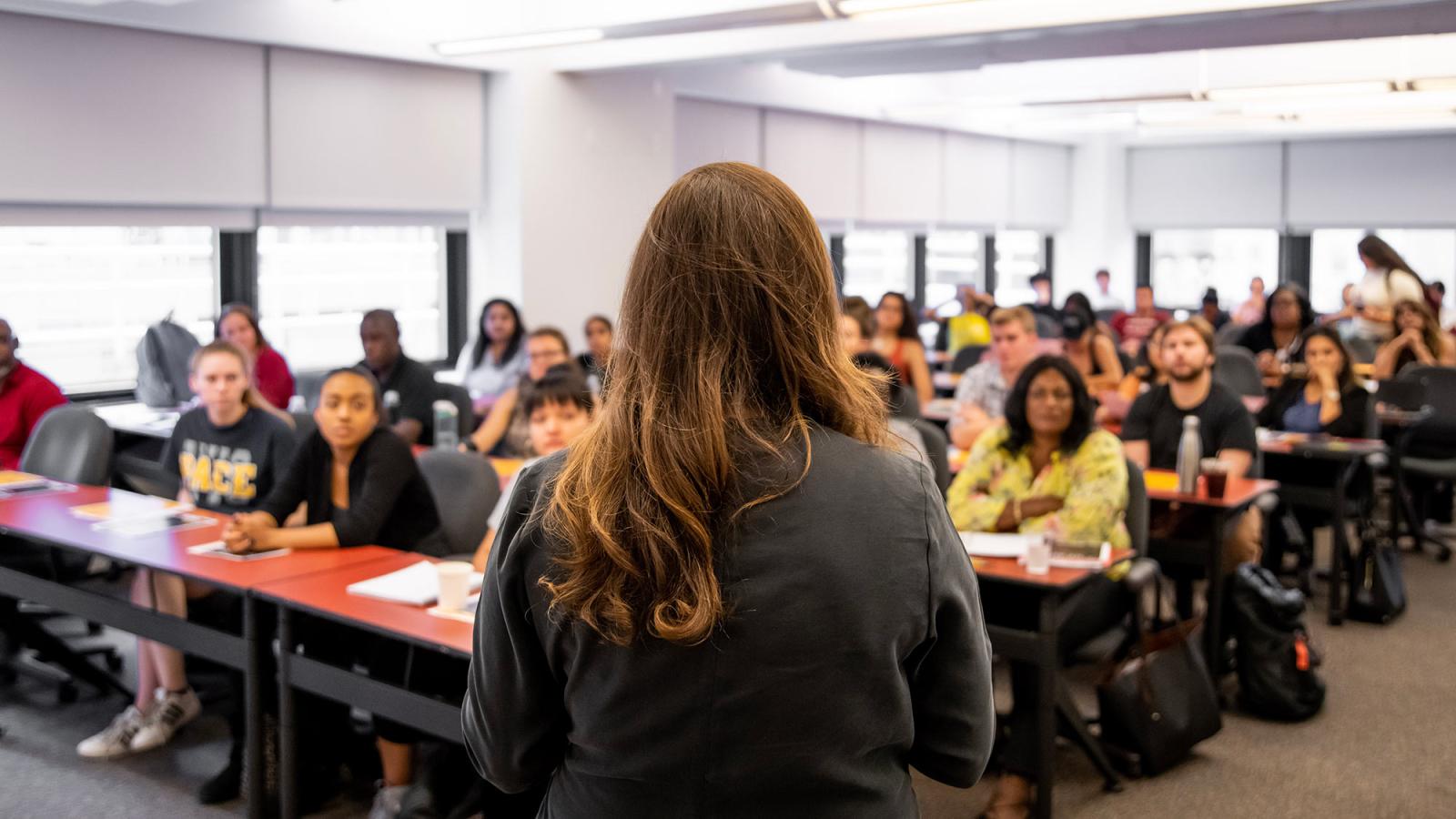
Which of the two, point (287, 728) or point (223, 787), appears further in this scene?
point (223, 787)

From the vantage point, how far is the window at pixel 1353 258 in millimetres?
13266

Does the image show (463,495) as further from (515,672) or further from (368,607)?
(515,672)

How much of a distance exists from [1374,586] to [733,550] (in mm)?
5305

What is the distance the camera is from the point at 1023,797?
3.60 metres

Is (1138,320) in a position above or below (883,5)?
below

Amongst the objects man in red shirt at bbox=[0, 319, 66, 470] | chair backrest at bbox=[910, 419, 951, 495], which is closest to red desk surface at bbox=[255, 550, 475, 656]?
chair backrest at bbox=[910, 419, 951, 495]

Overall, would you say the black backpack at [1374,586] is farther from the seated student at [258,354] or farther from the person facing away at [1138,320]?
the seated student at [258,354]

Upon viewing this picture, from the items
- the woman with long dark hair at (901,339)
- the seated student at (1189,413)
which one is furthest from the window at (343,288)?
the seated student at (1189,413)

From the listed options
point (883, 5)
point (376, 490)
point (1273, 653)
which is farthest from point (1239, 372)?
point (376, 490)

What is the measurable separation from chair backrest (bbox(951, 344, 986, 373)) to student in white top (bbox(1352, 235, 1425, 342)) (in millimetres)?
2475

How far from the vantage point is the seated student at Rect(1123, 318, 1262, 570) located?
5.14 metres

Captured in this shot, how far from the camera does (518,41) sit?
22.3ft

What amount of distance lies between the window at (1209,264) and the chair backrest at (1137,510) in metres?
10.9

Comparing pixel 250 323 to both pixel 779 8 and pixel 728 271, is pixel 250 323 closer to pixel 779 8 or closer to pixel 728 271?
pixel 779 8
